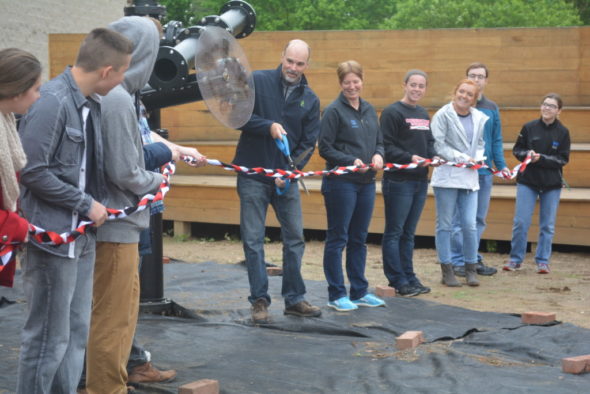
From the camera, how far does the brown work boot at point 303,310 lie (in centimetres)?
554

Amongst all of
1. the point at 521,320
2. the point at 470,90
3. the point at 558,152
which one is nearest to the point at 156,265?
the point at 521,320

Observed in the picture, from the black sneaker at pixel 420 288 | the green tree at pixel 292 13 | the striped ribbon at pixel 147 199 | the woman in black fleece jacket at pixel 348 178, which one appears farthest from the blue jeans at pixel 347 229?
the green tree at pixel 292 13

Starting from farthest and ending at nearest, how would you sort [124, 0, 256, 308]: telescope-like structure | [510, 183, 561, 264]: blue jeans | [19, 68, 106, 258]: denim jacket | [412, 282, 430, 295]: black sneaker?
[510, 183, 561, 264]: blue jeans → [412, 282, 430, 295]: black sneaker → [124, 0, 256, 308]: telescope-like structure → [19, 68, 106, 258]: denim jacket

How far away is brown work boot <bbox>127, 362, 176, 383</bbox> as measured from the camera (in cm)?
398

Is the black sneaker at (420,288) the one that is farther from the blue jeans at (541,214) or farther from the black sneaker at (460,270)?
the blue jeans at (541,214)

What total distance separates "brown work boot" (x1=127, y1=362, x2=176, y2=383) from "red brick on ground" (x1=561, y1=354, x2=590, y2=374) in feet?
6.38

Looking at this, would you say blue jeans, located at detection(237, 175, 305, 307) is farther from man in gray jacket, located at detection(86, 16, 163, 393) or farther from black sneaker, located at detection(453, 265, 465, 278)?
black sneaker, located at detection(453, 265, 465, 278)

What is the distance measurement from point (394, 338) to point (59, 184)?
9.02ft

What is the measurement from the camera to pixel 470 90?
6953mm

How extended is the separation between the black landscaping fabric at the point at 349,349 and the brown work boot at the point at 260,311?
6cm


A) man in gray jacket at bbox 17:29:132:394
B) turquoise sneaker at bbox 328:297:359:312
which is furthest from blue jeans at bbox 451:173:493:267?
man in gray jacket at bbox 17:29:132:394

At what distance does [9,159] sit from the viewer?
8.93ft

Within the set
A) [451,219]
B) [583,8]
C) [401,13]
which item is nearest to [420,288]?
[451,219]

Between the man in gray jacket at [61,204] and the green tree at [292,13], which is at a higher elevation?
the green tree at [292,13]
